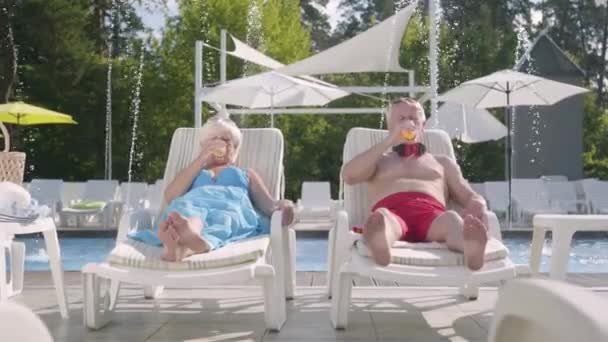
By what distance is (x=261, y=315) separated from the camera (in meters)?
4.07

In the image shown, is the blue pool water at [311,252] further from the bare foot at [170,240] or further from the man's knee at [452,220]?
the bare foot at [170,240]

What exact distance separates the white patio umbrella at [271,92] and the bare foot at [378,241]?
636cm

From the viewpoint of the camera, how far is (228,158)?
14.7 feet

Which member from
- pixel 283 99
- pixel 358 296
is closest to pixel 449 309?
pixel 358 296

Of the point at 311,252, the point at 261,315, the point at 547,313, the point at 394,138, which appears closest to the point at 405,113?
the point at 394,138

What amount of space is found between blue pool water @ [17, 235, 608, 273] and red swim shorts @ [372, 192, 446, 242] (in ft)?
12.1

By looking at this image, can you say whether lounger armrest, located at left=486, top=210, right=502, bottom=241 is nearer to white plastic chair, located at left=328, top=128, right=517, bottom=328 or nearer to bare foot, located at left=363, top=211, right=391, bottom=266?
white plastic chair, located at left=328, top=128, right=517, bottom=328

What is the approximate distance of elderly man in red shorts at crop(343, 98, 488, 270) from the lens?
12.4 feet

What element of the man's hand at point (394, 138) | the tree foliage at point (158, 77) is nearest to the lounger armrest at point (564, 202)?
the tree foliage at point (158, 77)

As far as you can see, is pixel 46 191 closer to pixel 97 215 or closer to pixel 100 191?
pixel 100 191

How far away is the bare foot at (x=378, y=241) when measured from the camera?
331cm

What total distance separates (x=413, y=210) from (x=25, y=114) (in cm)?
803

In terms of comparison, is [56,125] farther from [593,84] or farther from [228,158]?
[593,84]

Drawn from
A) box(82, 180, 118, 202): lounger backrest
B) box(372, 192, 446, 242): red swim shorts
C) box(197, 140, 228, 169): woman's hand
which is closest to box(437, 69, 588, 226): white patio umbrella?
box(197, 140, 228, 169): woman's hand
